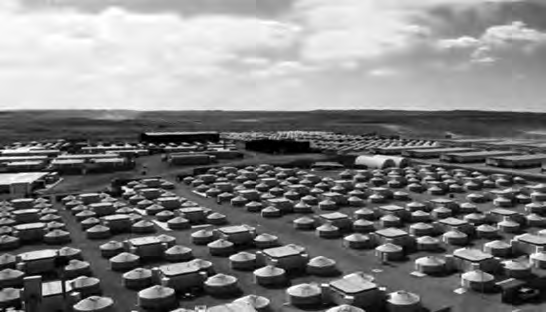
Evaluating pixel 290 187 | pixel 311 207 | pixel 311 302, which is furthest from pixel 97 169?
pixel 311 302

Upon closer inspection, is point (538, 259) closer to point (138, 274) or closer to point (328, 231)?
point (328, 231)

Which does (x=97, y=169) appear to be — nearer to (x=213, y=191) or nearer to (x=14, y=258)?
(x=213, y=191)

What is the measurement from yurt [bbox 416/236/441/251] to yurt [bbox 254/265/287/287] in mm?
20957

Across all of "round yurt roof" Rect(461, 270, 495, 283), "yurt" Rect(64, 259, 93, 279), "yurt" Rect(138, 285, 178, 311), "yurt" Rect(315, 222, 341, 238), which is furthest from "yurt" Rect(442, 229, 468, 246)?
"yurt" Rect(64, 259, 93, 279)

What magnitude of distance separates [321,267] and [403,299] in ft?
38.3

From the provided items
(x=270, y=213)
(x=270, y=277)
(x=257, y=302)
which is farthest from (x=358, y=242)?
(x=257, y=302)

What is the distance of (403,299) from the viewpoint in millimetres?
41656

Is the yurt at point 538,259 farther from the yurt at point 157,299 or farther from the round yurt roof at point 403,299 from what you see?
the yurt at point 157,299

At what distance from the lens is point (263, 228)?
72750 mm

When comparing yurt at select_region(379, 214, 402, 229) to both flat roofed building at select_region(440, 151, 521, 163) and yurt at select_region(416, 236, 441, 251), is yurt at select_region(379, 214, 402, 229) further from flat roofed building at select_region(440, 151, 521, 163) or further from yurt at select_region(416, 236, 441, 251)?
flat roofed building at select_region(440, 151, 521, 163)

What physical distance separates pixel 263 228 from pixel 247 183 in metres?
33.6

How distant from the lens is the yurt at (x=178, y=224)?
7212 centimetres

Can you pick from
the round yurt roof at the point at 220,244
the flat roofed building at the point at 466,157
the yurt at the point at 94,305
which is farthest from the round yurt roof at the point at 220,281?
the flat roofed building at the point at 466,157

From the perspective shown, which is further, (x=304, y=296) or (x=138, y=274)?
(x=138, y=274)
